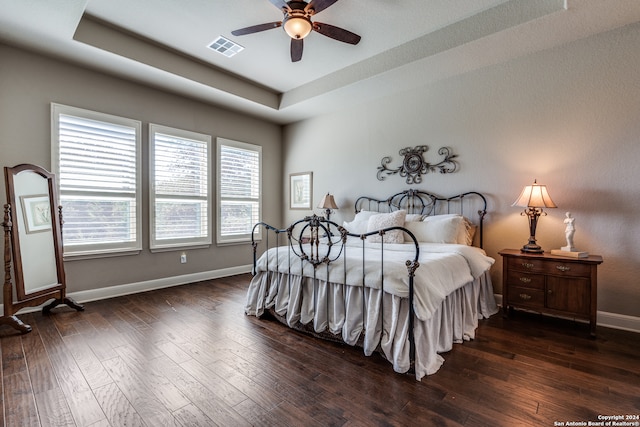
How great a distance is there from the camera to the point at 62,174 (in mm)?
3525

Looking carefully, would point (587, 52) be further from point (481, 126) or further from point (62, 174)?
point (62, 174)

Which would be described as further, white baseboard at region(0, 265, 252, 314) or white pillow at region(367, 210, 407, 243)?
white baseboard at region(0, 265, 252, 314)

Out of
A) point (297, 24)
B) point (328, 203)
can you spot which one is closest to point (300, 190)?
point (328, 203)

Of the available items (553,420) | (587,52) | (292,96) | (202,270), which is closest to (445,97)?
(587,52)

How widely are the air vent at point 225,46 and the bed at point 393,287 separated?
2.39 meters

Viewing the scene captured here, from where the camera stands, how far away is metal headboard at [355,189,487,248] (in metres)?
3.70

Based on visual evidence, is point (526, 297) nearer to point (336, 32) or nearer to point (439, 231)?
point (439, 231)

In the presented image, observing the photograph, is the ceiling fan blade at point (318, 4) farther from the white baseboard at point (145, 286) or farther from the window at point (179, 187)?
the white baseboard at point (145, 286)

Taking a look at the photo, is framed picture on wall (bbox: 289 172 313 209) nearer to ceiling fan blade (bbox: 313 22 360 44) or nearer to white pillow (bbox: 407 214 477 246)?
white pillow (bbox: 407 214 477 246)

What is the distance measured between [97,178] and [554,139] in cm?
541

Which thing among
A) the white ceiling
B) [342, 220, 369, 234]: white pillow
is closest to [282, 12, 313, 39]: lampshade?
the white ceiling

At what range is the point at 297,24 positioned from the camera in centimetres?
258

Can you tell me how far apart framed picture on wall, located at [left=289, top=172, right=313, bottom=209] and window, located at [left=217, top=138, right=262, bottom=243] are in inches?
25.2

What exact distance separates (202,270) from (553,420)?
456 centimetres
